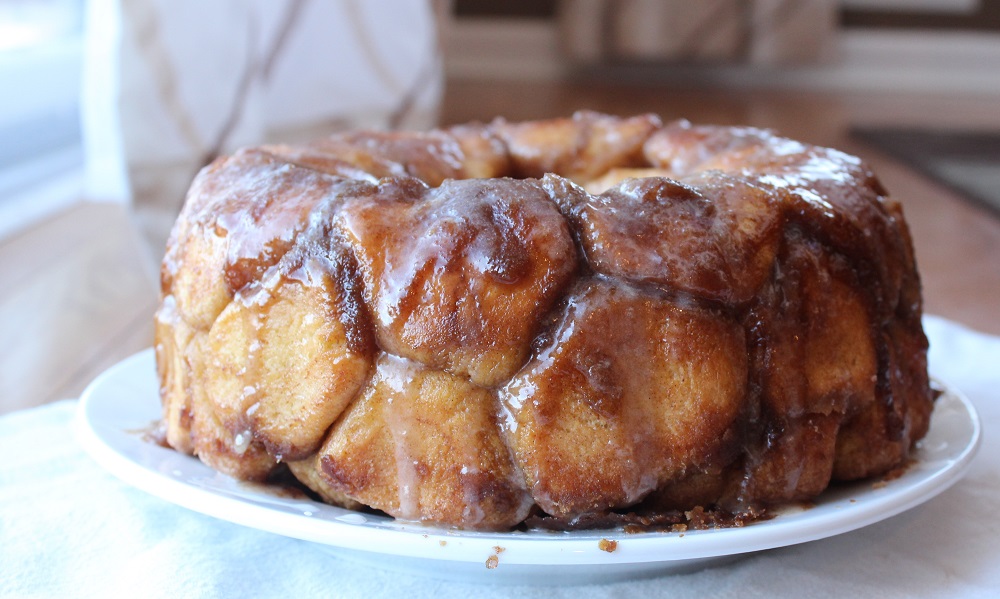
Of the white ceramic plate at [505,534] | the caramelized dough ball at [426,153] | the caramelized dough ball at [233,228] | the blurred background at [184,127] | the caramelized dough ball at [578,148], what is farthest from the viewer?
the blurred background at [184,127]

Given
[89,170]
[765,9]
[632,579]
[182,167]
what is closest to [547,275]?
[632,579]

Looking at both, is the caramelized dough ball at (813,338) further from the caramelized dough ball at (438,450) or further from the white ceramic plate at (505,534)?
the caramelized dough ball at (438,450)

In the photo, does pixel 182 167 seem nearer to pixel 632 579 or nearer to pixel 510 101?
pixel 632 579

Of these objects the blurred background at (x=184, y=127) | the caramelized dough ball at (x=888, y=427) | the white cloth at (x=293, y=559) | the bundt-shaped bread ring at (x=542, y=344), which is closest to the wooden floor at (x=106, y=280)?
the blurred background at (x=184, y=127)

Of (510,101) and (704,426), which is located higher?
(704,426)

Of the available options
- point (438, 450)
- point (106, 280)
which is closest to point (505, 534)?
point (438, 450)

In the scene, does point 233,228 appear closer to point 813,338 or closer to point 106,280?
point 813,338

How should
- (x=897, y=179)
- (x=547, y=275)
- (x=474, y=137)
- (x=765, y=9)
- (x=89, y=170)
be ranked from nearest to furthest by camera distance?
(x=547, y=275) → (x=474, y=137) → (x=89, y=170) → (x=897, y=179) → (x=765, y=9)
